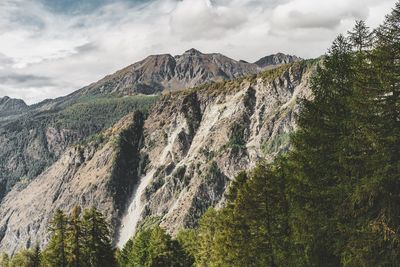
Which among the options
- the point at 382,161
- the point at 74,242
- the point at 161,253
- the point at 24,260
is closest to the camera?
the point at 382,161

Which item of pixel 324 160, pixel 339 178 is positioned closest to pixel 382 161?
pixel 339 178

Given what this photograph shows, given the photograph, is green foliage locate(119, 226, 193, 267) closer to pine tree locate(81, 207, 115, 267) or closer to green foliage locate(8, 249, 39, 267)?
pine tree locate(81, 207, 115, 267)

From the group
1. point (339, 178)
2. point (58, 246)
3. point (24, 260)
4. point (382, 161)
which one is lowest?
point (24, 260)

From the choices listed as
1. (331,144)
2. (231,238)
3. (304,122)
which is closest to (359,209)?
(331,144)

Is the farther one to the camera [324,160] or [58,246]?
[58,246]

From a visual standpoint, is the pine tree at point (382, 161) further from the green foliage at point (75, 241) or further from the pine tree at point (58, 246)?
the pine tree at point (58, 246)

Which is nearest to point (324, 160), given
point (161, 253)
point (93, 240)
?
point (93, 240)

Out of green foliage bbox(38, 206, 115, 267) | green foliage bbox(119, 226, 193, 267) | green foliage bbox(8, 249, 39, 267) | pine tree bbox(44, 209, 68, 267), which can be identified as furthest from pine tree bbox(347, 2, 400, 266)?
green foliage bbox(8, 249, 39, 267)

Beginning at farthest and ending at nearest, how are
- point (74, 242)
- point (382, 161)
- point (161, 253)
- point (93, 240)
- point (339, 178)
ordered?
point (161, 253), point (93, 240), point (74, 242), point (339, 178), point (382, 161)

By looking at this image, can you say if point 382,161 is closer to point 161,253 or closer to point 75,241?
point 75,241

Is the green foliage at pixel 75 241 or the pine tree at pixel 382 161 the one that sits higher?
the pine tree at pixel 382 161

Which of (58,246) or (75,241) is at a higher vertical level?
(75,241)

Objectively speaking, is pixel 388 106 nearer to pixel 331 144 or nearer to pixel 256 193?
pixel 331 144

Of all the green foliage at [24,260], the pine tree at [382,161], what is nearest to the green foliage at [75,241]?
the pine tree at [382,161]
